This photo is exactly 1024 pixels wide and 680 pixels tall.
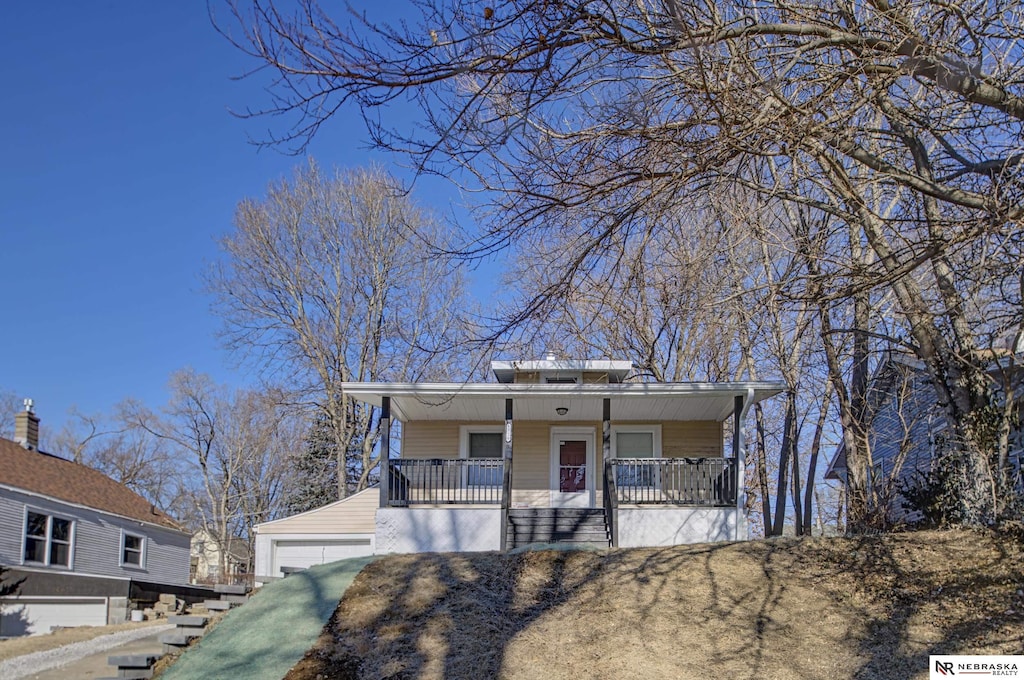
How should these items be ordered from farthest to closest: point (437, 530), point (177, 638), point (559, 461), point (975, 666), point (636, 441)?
point (636, 441) < point (559, 461) < point (437, 530) < point (177, 638) < point (975, 666)

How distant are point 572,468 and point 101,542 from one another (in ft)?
43.9

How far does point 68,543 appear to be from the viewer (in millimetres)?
21609

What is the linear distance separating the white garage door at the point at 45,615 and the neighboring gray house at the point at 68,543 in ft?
0.07

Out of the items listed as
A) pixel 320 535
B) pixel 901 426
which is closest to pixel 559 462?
pixel 320 535

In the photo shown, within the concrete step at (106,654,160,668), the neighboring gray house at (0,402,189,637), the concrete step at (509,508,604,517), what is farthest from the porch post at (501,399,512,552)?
the neighboring gray house at (0,402,189,637)

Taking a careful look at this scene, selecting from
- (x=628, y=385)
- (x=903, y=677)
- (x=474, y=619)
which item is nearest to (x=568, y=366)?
(x=628, y=385)

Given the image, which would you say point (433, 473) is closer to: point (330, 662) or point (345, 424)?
point (330, 662)

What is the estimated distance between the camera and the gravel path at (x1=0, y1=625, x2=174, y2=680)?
12.3 metres

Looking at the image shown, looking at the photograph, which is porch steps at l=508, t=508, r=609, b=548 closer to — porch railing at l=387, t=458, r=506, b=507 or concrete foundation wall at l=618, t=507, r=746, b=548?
concrete foundation wall at l=618, t=507, r=746, b=548

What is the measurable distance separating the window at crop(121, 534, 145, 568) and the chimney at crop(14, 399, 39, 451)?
11.3 feet

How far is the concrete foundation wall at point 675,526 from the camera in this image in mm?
15125

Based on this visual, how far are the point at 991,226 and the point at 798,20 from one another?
7.18 feet

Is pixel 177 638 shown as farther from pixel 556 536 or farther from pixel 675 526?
pixel 675 526

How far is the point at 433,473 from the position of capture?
55.0 feet
